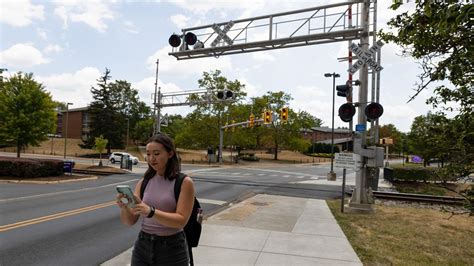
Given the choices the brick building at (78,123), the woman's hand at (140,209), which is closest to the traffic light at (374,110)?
the woman's hand at (140,209)

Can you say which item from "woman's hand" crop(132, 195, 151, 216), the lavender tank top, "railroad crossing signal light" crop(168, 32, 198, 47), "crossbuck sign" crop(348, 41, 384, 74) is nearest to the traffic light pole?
"crossbuck sign" crop(348, 41, 384, 74)

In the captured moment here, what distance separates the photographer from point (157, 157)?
2.94 metres

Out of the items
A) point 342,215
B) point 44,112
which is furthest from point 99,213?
point 44,112

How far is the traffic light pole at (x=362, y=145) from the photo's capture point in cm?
1166

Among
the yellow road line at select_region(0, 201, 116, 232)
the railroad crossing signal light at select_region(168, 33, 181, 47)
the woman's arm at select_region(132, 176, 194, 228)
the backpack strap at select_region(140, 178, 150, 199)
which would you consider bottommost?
the yellow road line at select_region(0, 201, 116, 232)

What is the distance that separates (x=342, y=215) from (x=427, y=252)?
13.2ft

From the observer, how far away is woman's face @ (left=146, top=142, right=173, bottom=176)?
294 centimetres

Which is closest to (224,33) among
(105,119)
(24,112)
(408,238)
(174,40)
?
(174,40)

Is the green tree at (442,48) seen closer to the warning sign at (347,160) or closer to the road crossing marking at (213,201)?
the warning sign at (347,160)

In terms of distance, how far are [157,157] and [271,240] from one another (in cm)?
489

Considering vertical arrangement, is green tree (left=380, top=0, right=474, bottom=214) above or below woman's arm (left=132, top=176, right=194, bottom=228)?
above

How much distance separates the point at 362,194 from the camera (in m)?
11.8

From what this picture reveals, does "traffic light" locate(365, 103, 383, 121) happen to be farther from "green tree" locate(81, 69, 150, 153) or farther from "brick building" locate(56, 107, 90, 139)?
"brick building" locate(56, 107, 90, 139)

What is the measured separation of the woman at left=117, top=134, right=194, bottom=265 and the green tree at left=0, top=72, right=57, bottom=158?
3047 centimetres
